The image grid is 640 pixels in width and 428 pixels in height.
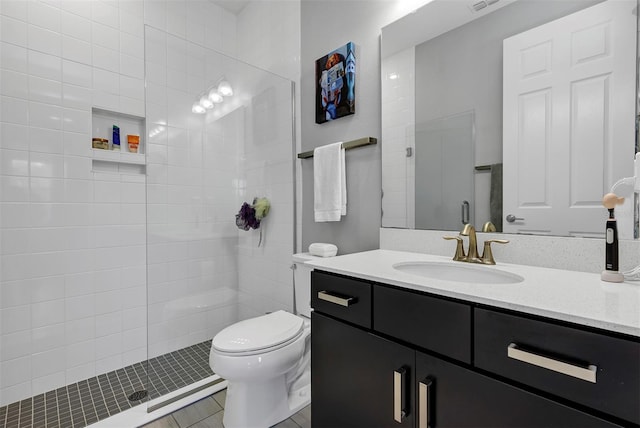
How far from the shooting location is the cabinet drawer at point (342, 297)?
3.20 ft

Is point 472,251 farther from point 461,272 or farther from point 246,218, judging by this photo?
point 246,218

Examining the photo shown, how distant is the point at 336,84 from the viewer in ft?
5.89

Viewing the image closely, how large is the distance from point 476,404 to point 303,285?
112 cm

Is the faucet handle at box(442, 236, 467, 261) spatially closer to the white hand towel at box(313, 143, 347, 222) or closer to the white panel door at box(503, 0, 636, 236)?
the white panel door at box(503, 0, 636, 236)

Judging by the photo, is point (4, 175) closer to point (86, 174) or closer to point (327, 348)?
point (86, 174)

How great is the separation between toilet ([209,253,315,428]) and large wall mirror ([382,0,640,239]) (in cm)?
78

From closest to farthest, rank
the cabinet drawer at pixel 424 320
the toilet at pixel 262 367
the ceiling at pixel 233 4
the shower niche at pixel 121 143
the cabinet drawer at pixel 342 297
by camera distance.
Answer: the cabinet drawer at pixel 424 320, the cabinet drawer at pixel 342 297, the toilet at pixel 262 367, the shower niche at pixel 121 143, the ceiling at pixel 233 4

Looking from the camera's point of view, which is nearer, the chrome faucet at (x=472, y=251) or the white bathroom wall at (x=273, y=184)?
the chrome faucet at (x=472, y=251)

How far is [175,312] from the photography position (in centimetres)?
191

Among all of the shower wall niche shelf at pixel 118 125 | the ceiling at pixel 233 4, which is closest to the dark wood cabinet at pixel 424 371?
the shower wall niche shelf at pixel 118 125

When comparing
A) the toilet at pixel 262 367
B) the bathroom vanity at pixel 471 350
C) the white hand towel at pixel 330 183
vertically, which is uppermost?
the white hand towel at pixel 330 183

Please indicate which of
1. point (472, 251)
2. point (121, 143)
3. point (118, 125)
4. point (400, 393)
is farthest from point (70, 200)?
point (472, 251)

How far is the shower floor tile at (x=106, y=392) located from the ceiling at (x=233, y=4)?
2623 mm

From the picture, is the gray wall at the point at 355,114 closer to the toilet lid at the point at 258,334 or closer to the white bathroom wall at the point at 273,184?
the white bathroom wall at the point at 273,184
